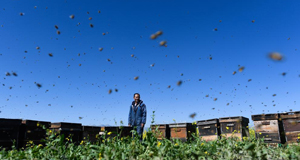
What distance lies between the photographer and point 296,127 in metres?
9.39

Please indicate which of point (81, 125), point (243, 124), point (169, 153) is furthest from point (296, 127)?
point (81, 125)

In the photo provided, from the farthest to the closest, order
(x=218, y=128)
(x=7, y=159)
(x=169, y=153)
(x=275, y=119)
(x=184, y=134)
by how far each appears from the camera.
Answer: (x=184, y=134) < (x=218, y=128) < (x=275, y=119) < (x=7, y=159) < (x=169, y=153)

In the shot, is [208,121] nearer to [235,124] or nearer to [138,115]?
[235,124]

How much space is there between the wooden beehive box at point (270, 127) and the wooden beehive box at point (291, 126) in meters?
0.30

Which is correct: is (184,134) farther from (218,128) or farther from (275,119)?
(275,119)

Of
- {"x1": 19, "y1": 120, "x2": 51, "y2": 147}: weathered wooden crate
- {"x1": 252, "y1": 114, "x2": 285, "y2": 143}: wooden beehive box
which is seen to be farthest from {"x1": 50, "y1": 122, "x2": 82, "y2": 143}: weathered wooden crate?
{"x1": 252, "y1": 114, "x2": 285, "y2": 143}: wooden beehive box

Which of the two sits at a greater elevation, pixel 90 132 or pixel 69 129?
pixel 69 129

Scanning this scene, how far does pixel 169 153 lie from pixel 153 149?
310mm

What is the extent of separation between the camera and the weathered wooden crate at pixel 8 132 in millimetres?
8109

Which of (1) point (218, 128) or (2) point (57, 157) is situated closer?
(2) point (57, 157)

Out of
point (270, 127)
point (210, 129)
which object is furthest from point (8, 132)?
point (270, 127)

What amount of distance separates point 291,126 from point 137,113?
6.51m

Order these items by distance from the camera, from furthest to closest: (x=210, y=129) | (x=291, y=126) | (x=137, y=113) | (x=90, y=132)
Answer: (x=210, y=129) < (x=90, y=132) < (x=137, y=113) < (x=291, y=126)

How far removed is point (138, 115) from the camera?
9.61 metres
